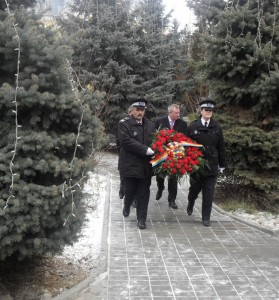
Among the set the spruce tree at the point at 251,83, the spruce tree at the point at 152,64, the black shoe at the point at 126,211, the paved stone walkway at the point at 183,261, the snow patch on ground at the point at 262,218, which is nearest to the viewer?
the paved stone walkway at the point at 183,261

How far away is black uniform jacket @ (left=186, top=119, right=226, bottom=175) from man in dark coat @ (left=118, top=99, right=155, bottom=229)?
0.80 meters

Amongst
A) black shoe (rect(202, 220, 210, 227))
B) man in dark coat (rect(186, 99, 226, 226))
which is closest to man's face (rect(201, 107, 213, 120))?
man in dark coat (rect(186, 99, 226, 226))

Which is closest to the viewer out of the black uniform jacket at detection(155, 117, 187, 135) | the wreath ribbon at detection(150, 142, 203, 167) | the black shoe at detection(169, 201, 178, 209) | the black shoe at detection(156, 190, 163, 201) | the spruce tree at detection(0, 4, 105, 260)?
the spruce tree at detection(0, 4, 105, 260)

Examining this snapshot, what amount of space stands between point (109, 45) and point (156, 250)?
1016 cm

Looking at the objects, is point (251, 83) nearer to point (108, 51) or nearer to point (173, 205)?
point (173, 205)

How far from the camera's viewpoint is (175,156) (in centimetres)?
657

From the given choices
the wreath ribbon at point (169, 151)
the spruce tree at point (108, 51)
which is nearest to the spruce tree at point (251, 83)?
the wreath ribbon at point (169, 151)

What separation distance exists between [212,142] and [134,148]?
138cm

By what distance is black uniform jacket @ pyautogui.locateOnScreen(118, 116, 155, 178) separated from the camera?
6379mm

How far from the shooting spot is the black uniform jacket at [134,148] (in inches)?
251

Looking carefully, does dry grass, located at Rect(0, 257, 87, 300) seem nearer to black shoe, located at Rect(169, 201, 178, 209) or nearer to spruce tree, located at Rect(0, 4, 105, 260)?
spruce tree, located at Rect(0, 4, 105, 260)

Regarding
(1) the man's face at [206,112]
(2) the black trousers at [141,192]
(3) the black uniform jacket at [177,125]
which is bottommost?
(2) the black trousers at [141,192]

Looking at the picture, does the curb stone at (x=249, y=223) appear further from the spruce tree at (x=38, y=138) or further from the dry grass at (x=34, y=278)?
the spruce tree at (x=38, y=138)

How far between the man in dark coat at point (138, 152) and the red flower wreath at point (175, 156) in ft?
0.50
